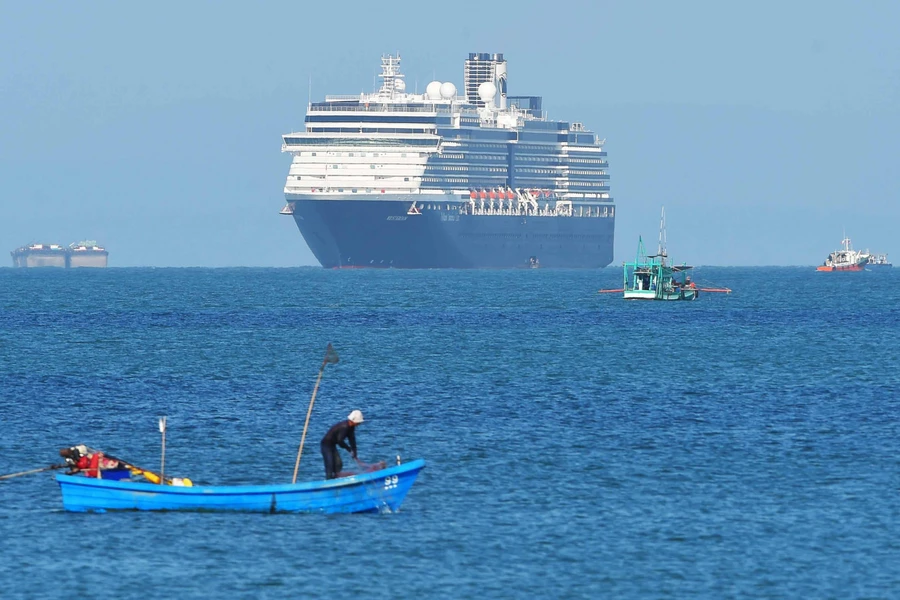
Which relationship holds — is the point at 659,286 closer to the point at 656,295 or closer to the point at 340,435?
the point at 656,295

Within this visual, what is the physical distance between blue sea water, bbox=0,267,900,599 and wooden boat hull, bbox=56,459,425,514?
0.84ft

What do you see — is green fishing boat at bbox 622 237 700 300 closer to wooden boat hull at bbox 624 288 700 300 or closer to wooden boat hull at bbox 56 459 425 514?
wooden boat hull at bbox 624 288 700 300

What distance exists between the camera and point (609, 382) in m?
56.7

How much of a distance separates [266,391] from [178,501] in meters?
24.2

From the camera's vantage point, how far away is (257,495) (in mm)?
29281

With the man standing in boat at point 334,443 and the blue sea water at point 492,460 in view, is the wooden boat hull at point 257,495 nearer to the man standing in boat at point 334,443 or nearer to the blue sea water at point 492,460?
the blue sea water at point 492,460

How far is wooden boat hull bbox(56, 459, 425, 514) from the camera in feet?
Result: 96.0

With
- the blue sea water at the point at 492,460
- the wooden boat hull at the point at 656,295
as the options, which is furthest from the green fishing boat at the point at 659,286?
the blue sea water at the point at 492,460

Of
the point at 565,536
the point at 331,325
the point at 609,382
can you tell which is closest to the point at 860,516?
the point at 565,536

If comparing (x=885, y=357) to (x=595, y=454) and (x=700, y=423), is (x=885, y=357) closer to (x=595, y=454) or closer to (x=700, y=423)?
(x=700, y=423)

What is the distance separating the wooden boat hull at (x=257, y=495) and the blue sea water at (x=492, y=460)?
257mm

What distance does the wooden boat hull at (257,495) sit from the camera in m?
29.3

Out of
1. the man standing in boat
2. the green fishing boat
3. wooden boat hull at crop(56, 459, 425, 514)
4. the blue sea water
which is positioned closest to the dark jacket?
the man standing in boat

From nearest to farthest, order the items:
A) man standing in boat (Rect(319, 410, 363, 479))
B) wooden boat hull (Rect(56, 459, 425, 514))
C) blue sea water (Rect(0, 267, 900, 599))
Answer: blue sea water (Rect(0, 267, 900, 599)), wooden boat hull (Rect(56, 459, 425, 514)), man standing in boat (Rect(319, 410, 363, 479))
